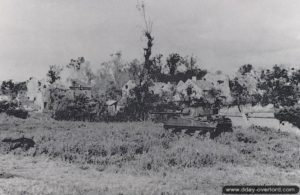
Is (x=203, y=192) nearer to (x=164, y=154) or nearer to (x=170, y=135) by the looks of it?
(x=164, y=154)

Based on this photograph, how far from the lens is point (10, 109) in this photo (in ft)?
131

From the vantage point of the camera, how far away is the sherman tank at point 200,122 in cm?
2112

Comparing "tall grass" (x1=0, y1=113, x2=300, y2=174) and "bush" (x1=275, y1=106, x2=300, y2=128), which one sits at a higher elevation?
"bush" (x1=275, y1=106, x2=300, y2=128)

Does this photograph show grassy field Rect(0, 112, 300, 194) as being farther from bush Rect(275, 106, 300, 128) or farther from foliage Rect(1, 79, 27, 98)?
foliage Rect(1, 79, 27, 98)

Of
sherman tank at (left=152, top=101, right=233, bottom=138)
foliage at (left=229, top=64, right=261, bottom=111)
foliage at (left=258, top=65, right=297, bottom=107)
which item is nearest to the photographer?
sherman tank at (left=152, top=101, right=233, bottom=138)

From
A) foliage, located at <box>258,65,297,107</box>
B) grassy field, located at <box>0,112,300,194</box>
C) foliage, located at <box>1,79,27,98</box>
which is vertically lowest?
grassy field, located at <box>0,112,300,194</box>

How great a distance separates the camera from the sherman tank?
69.3 feet

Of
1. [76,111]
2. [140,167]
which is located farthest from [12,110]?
[140,167]

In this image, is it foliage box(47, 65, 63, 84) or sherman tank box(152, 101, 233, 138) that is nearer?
sherman tank box(152, 101, 233, 138)

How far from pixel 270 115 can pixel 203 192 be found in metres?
18.2

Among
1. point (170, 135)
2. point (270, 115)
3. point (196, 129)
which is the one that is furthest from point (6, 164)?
point (270, 115)

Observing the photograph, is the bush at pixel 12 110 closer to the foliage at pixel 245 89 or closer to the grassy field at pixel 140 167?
the grassy field at pixel 140 167

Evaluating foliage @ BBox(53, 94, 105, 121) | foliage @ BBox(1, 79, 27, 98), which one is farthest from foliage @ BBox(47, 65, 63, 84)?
foliage @ BBox(53, 94, 105, 121)

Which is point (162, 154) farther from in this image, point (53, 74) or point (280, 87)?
point (53, 74)
